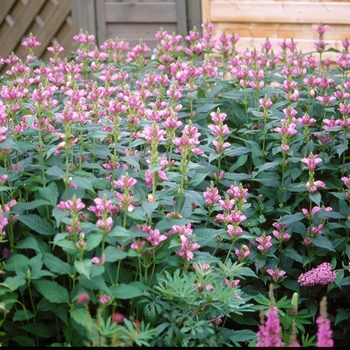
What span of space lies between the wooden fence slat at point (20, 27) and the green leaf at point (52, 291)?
15.6ft

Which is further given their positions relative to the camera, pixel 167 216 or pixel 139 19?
pixel 139 19

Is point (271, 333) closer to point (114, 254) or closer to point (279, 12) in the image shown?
point (114, 254)

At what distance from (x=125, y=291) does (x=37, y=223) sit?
1.18 ft

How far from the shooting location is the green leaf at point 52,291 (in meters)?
2.07

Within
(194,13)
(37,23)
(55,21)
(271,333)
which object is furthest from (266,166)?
(37,23)

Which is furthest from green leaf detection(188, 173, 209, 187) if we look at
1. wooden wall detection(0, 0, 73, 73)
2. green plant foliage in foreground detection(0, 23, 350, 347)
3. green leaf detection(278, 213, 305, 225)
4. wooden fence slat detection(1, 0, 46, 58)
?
wooden fence slat detection(1, 0, 46, 58)

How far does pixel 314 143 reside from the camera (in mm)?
3041

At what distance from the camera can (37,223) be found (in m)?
2.24

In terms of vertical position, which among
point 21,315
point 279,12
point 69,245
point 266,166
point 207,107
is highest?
point 279,12

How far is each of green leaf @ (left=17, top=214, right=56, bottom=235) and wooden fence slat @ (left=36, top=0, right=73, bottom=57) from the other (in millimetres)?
4298

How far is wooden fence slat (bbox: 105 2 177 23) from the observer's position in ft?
19.9

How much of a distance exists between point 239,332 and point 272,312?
812 millimetres

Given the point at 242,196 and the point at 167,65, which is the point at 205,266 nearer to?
the point at 242,196

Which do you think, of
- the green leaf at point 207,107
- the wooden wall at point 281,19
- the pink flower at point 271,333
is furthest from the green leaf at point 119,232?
the wooden wall at point 281,19
